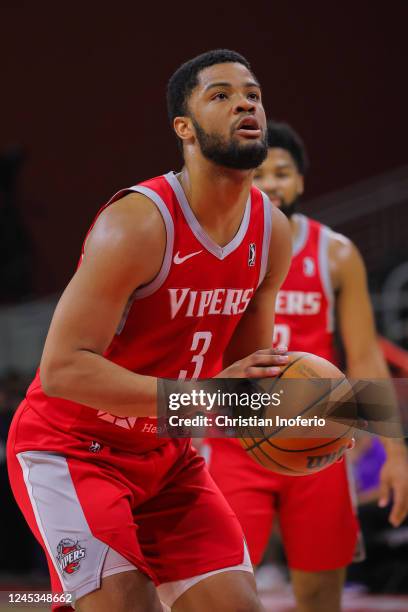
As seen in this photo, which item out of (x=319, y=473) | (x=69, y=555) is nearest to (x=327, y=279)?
(x=319, y=473)

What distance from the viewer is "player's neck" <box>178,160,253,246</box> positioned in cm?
294

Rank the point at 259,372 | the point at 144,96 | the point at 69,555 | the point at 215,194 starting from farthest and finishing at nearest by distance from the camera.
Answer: the point at 144,96 → the point at 215,194 → the point at 69,555 → the point at 259,372

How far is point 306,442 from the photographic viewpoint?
2805 mm

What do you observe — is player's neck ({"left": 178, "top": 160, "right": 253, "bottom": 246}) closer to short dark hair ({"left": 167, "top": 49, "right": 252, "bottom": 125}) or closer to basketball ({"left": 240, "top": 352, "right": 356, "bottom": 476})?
short dark hair ({"left": 167, "top": 49, "right": 252, "bottom": 125})

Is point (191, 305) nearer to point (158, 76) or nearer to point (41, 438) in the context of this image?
point (41, 438)

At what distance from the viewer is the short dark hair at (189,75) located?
2.99 meters

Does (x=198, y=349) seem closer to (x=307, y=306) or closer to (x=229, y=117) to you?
(x=229, y=117)

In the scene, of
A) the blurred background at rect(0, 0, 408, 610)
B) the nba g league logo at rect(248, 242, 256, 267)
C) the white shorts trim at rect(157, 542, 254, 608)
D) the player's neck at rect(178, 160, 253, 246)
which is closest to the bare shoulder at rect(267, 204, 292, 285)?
the nba g league logo at rect(248, 242, 256, 267)

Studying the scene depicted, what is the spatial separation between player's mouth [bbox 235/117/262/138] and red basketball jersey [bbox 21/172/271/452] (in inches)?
10.3

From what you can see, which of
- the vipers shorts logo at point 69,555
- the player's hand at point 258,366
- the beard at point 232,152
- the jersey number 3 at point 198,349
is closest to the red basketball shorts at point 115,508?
the vipers shorts logo at point 69,555

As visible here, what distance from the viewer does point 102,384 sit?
261cm

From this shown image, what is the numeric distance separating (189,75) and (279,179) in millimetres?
1485

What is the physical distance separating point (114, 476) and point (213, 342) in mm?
505

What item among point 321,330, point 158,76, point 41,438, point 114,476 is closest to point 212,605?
point 114,476
